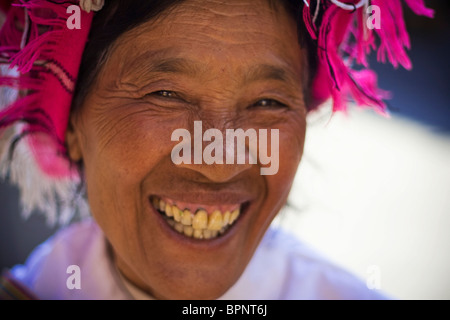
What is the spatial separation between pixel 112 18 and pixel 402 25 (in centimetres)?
100

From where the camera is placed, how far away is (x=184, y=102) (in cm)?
153

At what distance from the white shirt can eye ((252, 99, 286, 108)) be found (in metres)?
0.70

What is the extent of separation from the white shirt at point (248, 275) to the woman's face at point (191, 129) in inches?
12.4

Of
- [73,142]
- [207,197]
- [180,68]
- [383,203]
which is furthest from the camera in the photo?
[383,203]

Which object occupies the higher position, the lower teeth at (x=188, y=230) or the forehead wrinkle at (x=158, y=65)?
the forehead wrinkle at (x=158, y=65)

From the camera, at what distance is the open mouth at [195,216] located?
159 centimetres

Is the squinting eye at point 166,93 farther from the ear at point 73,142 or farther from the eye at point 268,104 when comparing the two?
the ear at point 73,142

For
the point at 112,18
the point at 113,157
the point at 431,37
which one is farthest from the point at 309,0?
the point at 431,37

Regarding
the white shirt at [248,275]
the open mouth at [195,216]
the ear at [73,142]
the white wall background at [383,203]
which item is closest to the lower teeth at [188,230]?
the open mouth at [195,216]

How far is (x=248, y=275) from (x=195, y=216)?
48 cm

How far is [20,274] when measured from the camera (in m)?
2.23

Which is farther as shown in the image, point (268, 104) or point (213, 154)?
point (268, 104)

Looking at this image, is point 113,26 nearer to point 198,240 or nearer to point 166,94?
point 166,94

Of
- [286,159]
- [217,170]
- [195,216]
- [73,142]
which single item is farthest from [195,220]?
[73,142]
